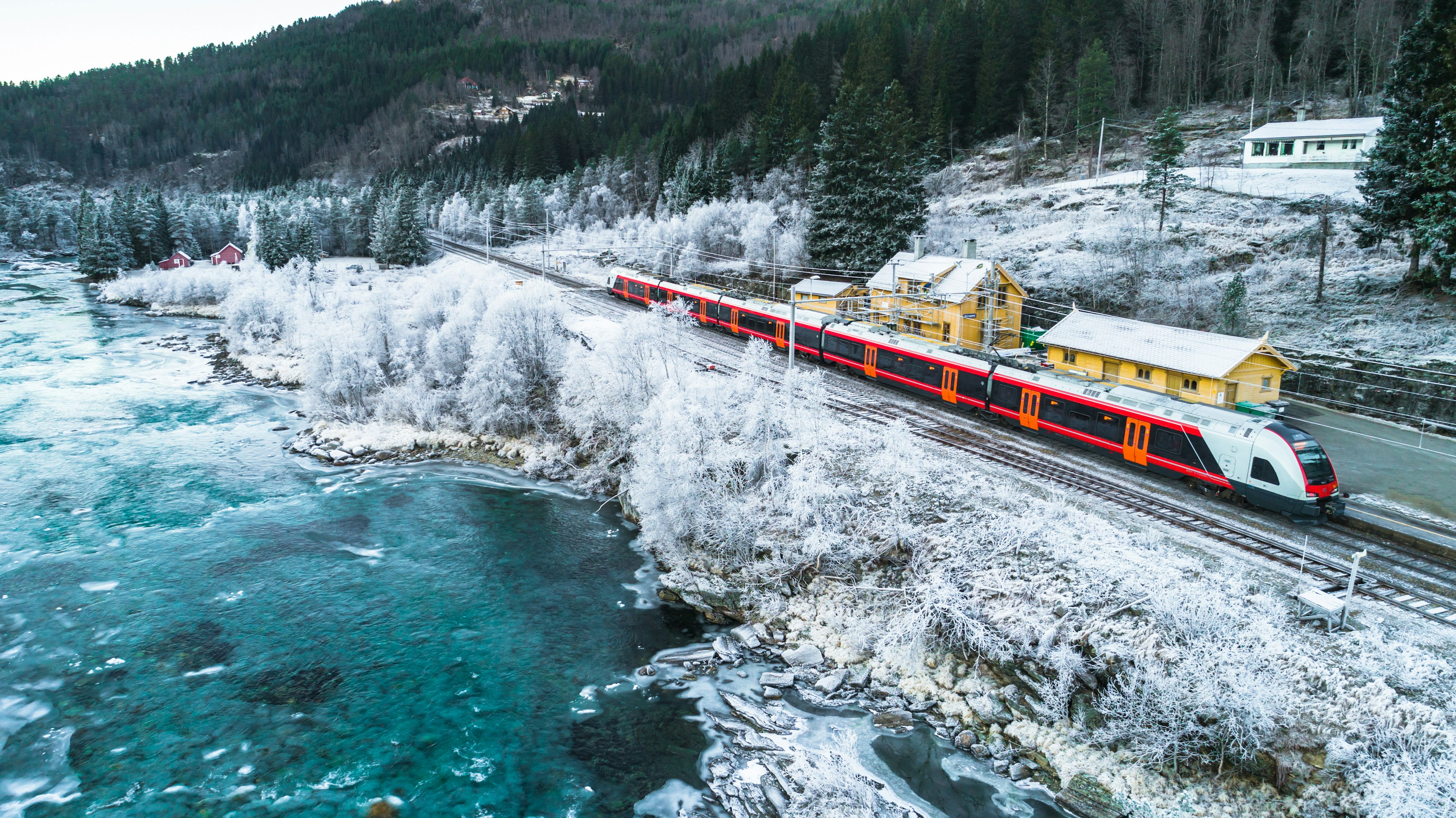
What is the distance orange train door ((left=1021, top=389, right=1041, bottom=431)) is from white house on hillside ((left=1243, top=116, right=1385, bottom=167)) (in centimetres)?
3814

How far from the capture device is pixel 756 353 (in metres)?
31.0

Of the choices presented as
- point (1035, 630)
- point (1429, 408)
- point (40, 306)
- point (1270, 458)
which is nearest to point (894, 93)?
point (1429, 408)

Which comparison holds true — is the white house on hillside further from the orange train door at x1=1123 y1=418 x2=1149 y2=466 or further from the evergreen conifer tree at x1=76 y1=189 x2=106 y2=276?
the evergreen conifer tree at x1=76 y1=189 x2=106 y2=276

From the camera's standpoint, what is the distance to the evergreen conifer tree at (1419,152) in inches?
1216

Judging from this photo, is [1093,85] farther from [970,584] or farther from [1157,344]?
[970,584]

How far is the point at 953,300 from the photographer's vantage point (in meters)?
39.6

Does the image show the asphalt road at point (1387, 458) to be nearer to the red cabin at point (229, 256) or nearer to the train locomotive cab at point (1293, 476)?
the train locomotive cab at point (1293, 476)

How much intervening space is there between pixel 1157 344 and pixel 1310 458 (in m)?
10.2

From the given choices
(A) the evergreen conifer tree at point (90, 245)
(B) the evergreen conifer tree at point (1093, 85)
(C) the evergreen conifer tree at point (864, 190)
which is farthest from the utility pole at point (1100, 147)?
(A) the evergreen conifer tree at point (90, 245)

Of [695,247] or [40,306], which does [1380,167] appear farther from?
[40,306]

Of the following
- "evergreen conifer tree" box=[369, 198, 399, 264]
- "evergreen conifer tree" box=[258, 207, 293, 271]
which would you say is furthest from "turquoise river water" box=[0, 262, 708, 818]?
"evergreen conifer tree" box=[369, 198, 399, 264]

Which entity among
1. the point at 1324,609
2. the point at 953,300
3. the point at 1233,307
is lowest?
the point at 1324,609

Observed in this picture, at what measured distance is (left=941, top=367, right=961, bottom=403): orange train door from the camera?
106ft

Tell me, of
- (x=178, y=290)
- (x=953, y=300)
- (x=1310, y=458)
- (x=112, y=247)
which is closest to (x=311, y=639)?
(x=1310, y=458)
